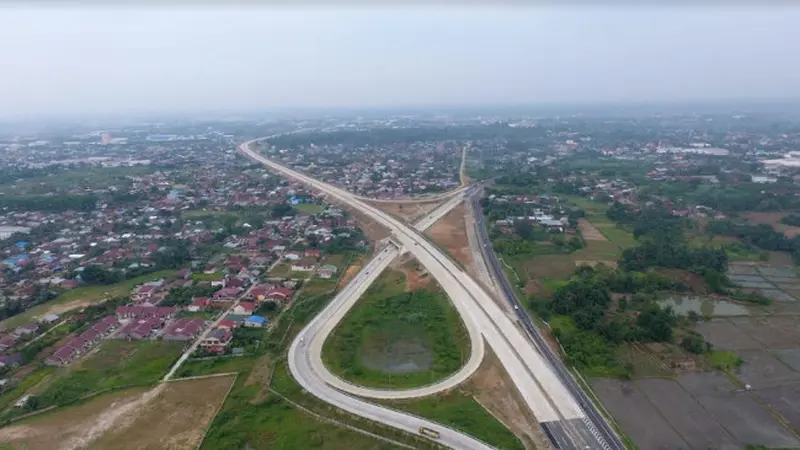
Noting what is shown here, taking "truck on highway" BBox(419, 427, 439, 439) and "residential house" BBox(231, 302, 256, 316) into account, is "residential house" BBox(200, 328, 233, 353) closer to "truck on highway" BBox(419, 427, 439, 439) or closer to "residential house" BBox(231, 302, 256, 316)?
"residential house" BBox(231, 302, 256, 316)

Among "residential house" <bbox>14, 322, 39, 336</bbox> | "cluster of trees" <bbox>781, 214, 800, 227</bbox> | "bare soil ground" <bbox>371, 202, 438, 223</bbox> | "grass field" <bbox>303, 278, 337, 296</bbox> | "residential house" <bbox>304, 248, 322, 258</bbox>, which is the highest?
"cluster of trees" <bbox>781, 214, 800, 227</bbox>

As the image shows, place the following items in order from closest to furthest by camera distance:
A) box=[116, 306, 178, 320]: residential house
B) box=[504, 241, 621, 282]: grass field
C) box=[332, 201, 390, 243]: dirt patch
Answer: box=[116, 306, 178, 320]: residential house → box=[504, 241, 621, 282]: grass field → box=[332, 201, 390, 243]: dirt patch

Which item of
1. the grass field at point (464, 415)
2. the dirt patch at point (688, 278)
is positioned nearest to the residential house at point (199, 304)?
the grass field at point (464, 415)

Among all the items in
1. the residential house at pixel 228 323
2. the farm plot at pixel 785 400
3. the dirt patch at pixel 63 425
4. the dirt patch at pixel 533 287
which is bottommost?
the farm plot at pixel 785 400

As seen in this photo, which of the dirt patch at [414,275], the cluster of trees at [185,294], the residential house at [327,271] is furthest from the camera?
the residential house at [327,271]

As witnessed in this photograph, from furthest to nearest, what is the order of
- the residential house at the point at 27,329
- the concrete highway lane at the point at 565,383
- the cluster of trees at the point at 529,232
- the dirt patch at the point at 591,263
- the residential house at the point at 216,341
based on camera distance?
the cluster of trees at the point at 529,232 < the dirt patch at the point at 591,263 < the residential house at the point at 27,329 < the residential house at the point at 216,341 < the concrete highway lane at the point at 565,383

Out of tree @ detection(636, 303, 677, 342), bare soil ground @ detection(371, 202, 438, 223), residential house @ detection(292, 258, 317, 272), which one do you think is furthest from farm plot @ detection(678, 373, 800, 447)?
bare soil ground @ detection(371, 202, 438, 223)

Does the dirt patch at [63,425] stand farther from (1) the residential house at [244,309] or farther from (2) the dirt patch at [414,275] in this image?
(2) the dirt patch at [414,275]
